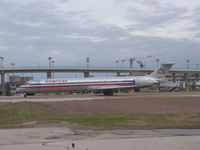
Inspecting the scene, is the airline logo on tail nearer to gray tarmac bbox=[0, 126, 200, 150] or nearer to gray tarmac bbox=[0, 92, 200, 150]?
gray tarmac bbox=[0, 92, 200, 150]

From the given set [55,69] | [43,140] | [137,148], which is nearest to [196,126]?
[137,148]

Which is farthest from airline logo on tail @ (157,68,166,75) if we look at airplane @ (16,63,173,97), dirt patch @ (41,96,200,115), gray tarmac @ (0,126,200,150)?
gray tarmac @ (0,126,200,150)

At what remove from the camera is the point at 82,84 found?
Result: 59344mm

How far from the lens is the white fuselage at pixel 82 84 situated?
58.5 meters

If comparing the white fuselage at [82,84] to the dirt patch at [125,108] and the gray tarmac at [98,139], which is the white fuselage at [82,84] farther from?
the gray tarmac at [98,139]

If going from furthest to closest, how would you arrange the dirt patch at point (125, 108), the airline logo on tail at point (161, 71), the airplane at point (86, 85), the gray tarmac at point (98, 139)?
1. the airline logo on tail at point (161, 71)
2. the airplane at point (86, 85)
3. the dirt patch at point (125, 108)
4. the gray tarmac at point (98, 139)

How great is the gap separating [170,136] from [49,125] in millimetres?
6859

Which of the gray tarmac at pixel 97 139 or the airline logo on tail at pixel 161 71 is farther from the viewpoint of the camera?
the airline logo on tail at pixel 161 71

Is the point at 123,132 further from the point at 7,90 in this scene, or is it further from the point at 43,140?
the point at 7,90

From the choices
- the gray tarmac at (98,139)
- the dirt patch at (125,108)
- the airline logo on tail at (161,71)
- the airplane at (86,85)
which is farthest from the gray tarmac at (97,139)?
the airline logo on tail at (161,71)

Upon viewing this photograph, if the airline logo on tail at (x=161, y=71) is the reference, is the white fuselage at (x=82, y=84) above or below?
below

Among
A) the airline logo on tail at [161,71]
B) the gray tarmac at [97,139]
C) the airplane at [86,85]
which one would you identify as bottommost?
the gray tarmac at [97,139]

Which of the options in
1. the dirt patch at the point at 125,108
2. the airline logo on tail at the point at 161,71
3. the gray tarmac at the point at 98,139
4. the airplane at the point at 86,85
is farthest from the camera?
the airline logo on tail at the point at 161,71

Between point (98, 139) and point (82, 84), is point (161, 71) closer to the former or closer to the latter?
point (82, 84)
